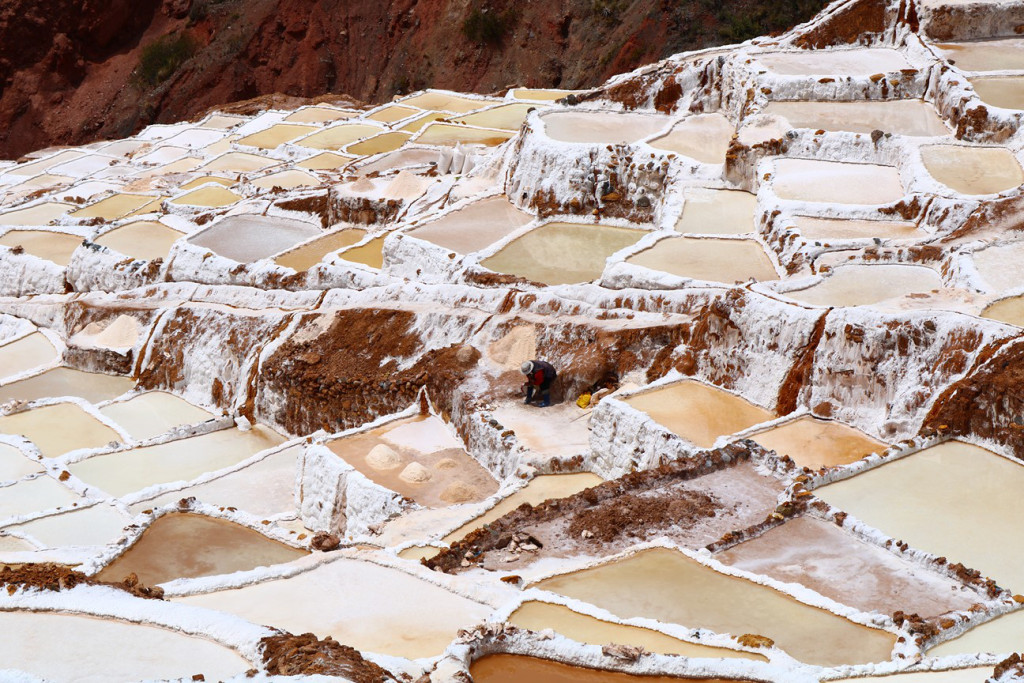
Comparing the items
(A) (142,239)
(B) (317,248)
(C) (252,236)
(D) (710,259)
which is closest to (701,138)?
(D) (710,259)

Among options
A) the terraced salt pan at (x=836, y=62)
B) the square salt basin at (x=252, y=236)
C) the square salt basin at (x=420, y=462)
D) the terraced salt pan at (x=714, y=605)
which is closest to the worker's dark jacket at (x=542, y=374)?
the square salt basin at (x=420, y=462)

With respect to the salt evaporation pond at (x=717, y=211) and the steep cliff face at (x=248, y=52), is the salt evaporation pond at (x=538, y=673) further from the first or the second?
the steep cliff face at (x=248, y=52)

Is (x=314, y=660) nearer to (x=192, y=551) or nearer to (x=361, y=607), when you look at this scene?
(x=361, y=607)

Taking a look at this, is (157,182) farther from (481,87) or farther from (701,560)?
(701,560)

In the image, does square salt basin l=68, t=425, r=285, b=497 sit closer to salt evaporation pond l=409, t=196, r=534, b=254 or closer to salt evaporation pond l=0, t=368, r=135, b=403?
salt evaporation pond l=0, t=368, r=135, b=403

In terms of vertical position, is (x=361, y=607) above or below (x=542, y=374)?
above
